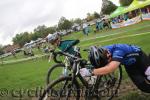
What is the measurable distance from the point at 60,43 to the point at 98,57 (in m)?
3.46

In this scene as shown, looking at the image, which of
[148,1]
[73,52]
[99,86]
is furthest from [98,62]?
[148,1]

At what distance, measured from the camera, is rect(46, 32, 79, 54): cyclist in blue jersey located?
31.9 feet

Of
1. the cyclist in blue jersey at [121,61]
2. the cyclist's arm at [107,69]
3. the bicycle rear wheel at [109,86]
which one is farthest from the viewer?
the bicycle rear wheel at [109,86]

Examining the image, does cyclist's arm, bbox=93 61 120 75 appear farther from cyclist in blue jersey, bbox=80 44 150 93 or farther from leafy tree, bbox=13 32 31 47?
leafy tree, bbox=13 32 31 47

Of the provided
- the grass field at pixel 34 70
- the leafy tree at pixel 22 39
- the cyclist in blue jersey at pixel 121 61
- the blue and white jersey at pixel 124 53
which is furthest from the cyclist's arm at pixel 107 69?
the leafy tree at pixel 22 39

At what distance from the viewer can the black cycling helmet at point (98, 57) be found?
22.3 feet

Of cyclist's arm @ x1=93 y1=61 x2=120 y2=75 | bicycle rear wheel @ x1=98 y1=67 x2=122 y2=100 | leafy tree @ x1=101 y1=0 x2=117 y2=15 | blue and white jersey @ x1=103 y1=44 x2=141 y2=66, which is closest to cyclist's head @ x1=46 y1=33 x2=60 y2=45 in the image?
bicycle rear wheel @ x1=98 y1=67 x2=122 y2=100

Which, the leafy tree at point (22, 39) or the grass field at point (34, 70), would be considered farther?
the leafy tree at point (22, 39)

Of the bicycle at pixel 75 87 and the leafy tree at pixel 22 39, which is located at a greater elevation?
the bicycle at pixel 75 87

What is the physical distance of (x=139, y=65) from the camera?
23.6 feet

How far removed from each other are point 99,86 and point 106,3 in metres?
116

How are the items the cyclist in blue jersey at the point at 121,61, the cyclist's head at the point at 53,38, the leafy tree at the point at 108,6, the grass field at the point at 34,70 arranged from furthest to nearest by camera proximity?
1. the leafy tree at the point at 108,6
2. the grass field at the point at 34,70
3. the cyclist's head at the point at 53,38
4. the cyclist in blue jersey at the point at 121,61

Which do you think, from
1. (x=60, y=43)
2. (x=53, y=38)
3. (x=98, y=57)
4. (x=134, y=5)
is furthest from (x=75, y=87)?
(x=134, y=5)

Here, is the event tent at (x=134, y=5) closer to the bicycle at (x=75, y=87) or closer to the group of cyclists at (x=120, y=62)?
the bicycle at (x=75, y=87)
